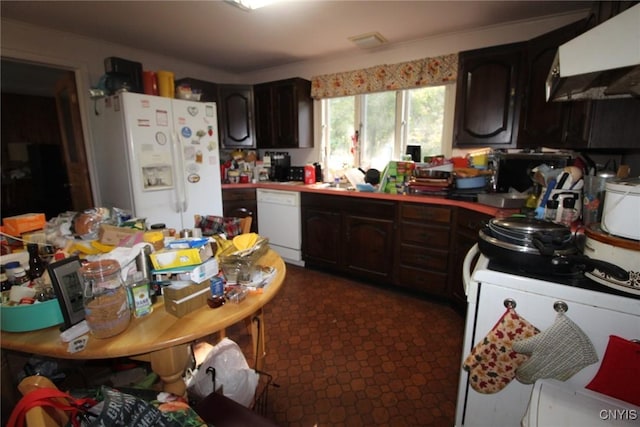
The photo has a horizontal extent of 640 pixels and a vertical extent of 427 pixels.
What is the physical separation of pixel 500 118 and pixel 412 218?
998 millimetres

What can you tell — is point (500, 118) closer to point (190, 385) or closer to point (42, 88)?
point (190, 385)

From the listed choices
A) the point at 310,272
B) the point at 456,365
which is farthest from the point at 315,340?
the point at 310,272

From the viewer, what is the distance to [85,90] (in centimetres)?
280

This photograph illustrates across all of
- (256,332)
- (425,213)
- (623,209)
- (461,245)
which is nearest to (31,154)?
(256,332)

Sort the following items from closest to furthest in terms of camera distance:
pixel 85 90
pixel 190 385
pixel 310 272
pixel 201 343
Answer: pixel 190 385
pixel 201 343
pixel 85 90
pixel 310 272

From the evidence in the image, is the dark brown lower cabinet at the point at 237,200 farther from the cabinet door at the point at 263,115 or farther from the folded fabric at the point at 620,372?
the folded fabric at the point at 620,372

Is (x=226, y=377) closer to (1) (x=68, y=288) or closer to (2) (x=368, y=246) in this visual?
(1) (x=68, y=288)

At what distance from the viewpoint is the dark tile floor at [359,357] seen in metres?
1.44

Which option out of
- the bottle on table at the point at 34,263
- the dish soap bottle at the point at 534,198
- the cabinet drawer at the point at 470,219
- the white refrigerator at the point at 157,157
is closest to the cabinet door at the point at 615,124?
the dish soap bottle at the point at 534,198

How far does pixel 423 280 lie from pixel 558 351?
1497 mm

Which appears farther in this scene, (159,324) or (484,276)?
(484,276)

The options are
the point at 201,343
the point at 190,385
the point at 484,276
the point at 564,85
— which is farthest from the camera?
the point at 201,343

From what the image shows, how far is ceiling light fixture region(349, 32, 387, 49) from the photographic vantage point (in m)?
2.64

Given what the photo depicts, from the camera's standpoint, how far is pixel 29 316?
79 cm
